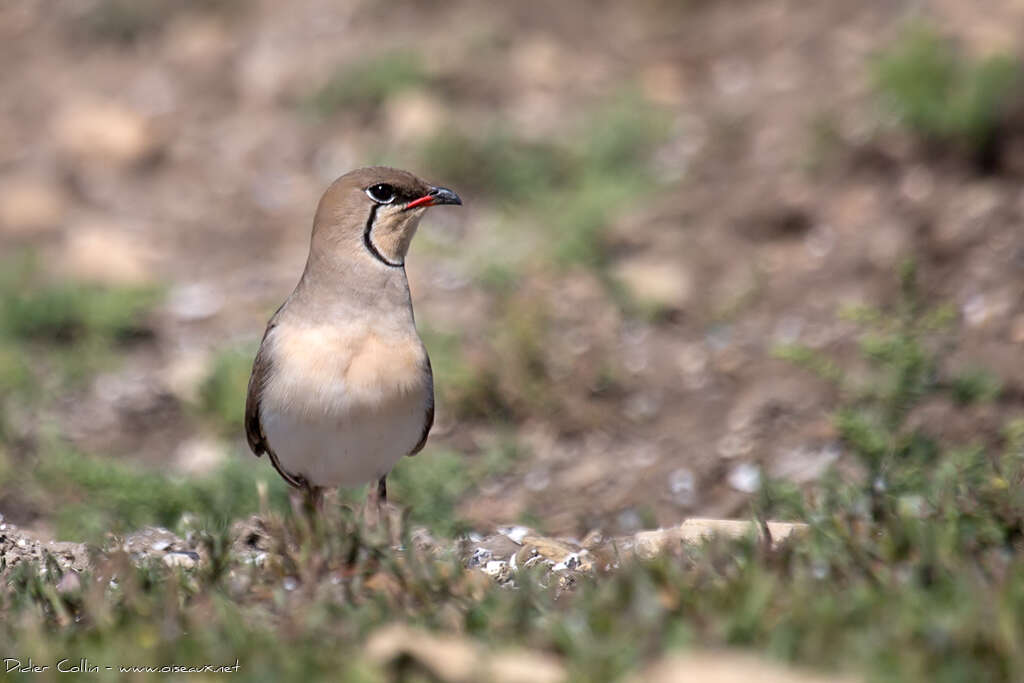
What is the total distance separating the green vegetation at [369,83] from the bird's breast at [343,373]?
21.8 ft

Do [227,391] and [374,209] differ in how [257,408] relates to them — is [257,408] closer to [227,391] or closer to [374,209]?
[374,209]

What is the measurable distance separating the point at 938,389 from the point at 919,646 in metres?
3.98

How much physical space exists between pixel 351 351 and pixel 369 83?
6.85 meters

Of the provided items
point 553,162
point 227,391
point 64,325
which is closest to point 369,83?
point 553,162

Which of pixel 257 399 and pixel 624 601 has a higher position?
pixel 257 399

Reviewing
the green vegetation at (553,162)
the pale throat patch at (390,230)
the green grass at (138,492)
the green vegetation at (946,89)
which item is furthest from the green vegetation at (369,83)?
the pale throat patch at (390,230)

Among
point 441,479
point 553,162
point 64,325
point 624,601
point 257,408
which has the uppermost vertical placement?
point 553,162

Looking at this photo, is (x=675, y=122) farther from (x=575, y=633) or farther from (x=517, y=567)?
(x=575, y=633)

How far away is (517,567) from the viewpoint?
5164mm

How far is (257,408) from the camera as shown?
5695 mm

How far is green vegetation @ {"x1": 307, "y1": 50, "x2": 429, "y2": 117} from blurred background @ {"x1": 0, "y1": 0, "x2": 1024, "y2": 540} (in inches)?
1.1

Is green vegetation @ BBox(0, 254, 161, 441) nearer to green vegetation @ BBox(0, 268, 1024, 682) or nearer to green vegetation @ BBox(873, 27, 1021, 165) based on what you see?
green vegetation @ BBox(0, 268, 1024, 682)

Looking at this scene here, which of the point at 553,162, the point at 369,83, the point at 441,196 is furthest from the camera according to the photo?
the point at 369,83

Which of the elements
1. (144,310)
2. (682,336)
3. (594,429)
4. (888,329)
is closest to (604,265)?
(682,336)
